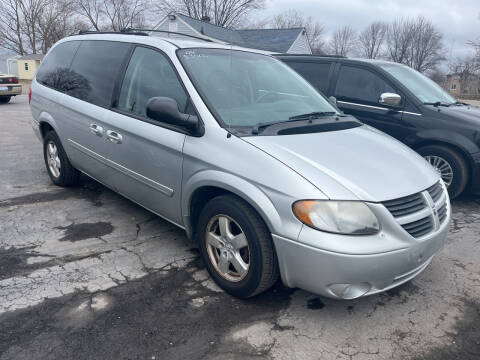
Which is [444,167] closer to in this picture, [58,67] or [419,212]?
[419,212]

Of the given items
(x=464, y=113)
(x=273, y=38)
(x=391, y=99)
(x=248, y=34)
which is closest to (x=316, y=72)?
(x=391, y=99)

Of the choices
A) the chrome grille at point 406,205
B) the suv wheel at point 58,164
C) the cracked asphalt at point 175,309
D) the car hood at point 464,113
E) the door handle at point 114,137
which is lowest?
the cracked asphalt at point 175,309

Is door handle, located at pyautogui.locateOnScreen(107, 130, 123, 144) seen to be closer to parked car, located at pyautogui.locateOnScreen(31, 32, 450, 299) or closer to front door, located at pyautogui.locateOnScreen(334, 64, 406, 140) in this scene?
parked car, located at pyautogui.locateOnScreen(31, 32, 450, 299)

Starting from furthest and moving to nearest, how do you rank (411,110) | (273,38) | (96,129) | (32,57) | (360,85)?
1. (32,57)
2. (273,38)
3. (360,85)
4. (411,110)
5. (96,129)

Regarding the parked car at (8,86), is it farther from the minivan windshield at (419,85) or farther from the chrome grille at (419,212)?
the chrome grille at (419,212)

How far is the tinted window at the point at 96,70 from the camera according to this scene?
393 centimetres

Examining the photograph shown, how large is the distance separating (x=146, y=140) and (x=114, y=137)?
0.51 meters

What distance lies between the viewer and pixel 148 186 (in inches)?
138

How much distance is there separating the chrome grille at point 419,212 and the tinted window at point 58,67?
3743mm

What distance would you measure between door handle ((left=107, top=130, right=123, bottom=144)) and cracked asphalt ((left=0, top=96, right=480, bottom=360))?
0.90 metres

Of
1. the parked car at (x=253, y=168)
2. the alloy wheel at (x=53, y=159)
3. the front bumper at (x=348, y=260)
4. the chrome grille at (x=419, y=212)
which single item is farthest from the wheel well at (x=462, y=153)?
the alloy wheel at (x=53, y=159)

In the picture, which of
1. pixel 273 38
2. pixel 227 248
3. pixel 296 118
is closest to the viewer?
pixel 227 248

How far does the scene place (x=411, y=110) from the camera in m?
5.41

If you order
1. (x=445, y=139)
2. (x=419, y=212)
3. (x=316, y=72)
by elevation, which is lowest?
(x=419, y=212)
